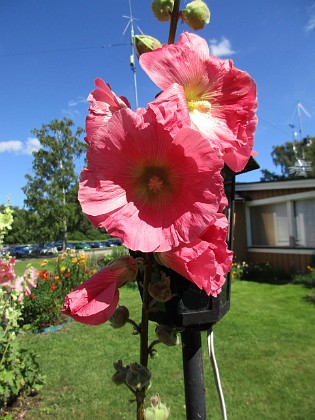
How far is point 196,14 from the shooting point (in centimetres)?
91

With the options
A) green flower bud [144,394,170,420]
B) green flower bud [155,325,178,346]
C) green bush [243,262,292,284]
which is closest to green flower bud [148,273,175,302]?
green flower bud [155,325,178,346]

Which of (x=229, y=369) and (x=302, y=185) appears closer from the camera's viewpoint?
(x=229, y=369)

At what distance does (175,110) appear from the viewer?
0.63m

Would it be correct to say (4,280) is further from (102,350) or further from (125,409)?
(102,350)

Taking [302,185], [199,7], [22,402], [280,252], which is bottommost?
[22,402]

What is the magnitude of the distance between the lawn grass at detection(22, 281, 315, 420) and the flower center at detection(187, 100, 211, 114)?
419cm

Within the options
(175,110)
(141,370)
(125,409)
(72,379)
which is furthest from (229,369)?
(175,110)

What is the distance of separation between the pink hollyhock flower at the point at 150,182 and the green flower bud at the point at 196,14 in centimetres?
44

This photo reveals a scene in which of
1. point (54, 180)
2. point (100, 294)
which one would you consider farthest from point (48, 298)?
point (54, 180)

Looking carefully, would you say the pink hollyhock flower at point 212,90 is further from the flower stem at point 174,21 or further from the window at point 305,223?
the window at point 305,223

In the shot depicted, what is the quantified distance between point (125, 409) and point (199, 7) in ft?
15.1

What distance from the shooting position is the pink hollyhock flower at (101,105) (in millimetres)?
762

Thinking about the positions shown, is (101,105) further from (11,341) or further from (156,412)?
(11,341)

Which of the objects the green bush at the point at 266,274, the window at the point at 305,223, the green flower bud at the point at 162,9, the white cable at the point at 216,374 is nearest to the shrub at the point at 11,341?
the white cable at the point at 216,374
